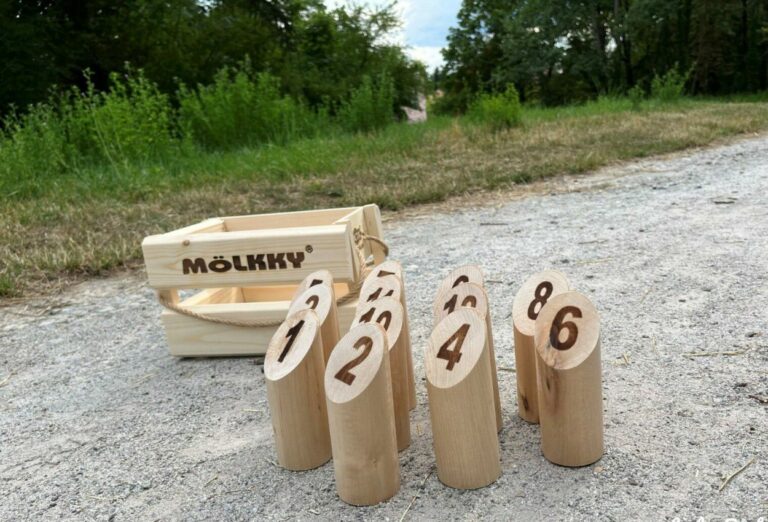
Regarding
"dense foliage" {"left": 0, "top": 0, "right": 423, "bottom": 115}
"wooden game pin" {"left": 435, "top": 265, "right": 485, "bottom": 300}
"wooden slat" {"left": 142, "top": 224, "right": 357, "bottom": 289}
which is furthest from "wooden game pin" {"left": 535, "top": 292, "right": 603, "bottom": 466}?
"dense foliage" {"left": 0, "top": 0, "right": 423, "bottom": 115}

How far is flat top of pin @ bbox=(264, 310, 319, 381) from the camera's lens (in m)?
1.29

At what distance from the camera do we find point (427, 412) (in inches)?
60.7

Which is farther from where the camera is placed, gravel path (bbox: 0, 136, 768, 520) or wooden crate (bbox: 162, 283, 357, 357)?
wooden crate (bbox: 162, 283, 357, 357)

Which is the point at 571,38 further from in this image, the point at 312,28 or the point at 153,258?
the point at 153,258

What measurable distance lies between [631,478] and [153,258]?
151 cm

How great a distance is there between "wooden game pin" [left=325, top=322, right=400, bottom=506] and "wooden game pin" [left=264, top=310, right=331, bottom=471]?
0.11 m

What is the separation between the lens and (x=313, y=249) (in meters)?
1.92

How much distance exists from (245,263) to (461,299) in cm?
84

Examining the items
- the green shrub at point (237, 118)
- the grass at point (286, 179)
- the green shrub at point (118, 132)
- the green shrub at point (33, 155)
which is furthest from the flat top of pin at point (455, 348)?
the green shrub at point (237, 118)

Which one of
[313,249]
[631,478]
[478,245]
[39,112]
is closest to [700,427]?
[631,478]

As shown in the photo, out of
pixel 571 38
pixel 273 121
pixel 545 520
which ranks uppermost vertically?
pixel 571 38

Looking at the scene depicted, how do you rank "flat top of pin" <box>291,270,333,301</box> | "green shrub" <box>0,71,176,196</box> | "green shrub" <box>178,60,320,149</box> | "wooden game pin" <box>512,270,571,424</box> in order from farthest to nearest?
"green shrub" <box>178,60,320,149</box>, "green shrub" <box>0,71,176,196</box>, "flat top of pin" <box>291,270,333,301</box>, "wooden game pin" <box>512,270,571,424</box>

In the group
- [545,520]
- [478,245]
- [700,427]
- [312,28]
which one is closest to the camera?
[545,520]

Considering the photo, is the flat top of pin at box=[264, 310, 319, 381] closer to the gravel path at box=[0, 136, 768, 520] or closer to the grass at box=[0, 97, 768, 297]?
the gravel path at box=[0, 136, 768, 520]
